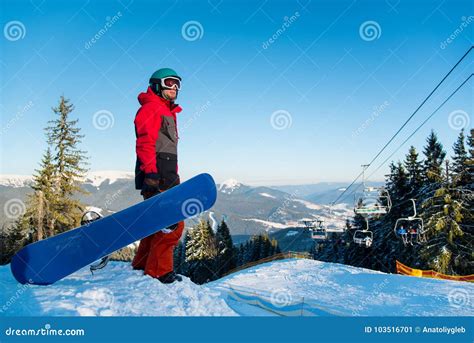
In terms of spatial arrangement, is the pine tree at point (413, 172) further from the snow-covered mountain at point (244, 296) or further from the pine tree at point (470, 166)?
the snow-covered mountain at point (244, 296)

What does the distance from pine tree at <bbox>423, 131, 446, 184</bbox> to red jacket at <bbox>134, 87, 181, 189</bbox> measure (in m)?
23.0

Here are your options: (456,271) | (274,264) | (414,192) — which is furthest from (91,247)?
(414,192)

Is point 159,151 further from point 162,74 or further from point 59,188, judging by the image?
point 59,188

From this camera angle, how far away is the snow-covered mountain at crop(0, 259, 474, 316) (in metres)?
3.48

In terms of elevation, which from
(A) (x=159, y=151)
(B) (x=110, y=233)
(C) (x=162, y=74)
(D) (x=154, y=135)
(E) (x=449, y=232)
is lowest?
(E) (x=449, y=232)

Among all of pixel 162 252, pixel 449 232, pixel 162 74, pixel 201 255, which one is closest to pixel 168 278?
pixel 162 252

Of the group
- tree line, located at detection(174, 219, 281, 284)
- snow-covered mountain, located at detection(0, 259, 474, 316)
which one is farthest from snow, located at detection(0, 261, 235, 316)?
tree line, located at detection(174, 219, 281, 284)

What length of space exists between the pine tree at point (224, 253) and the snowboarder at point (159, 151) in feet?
114

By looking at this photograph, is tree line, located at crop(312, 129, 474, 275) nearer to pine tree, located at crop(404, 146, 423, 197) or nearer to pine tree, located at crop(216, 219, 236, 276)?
pine tree, located at crop(404, 146, 423, 197)

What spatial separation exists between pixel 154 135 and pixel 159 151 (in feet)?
0.72

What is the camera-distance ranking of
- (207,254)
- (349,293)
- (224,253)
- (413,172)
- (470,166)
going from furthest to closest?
(224,253), (207,254), (413,172), (470,166), (349,293)

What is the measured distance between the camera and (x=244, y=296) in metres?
6.24

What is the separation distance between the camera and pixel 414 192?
24.6m

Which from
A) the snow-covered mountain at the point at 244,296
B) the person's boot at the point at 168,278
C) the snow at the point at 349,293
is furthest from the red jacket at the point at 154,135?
the snow at the point at 349,293
